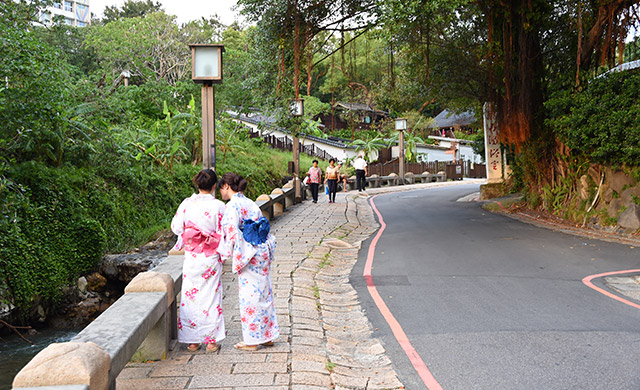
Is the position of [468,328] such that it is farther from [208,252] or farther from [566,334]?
[208,252]

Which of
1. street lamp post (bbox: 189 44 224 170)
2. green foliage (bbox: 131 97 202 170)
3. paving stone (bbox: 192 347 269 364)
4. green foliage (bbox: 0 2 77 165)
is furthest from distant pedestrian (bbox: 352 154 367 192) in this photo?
paving stone (bbox: 192 347 269 364)

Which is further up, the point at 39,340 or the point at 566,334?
the point at 566,334

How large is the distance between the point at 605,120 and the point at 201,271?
36.9 ft

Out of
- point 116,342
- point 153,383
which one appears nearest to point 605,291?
point 153,383

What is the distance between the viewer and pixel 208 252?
217 inches

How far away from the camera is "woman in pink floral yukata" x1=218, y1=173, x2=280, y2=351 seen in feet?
17.8

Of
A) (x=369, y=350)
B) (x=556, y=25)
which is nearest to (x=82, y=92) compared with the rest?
(x=369, y=350)

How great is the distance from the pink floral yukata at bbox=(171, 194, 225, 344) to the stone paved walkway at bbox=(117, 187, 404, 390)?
21 centimetres

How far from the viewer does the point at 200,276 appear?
17.9 feet

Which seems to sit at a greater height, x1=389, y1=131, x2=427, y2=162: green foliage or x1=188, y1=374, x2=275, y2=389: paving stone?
x1=389, y1=131, x2=427, y2=162: green foliage

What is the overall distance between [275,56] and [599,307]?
12.5 meters

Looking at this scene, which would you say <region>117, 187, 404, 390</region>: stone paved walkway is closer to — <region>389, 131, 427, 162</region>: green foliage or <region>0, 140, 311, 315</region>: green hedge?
<region>0, 140, 311, 315</region>: green hedge

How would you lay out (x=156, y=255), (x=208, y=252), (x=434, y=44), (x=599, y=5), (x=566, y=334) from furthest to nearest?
(x=434, y=44), (x=599, y=5), (x=156, y=255), (x=566, y=334), (x=208, y=252)

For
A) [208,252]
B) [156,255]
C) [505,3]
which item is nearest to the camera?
[208,252]
